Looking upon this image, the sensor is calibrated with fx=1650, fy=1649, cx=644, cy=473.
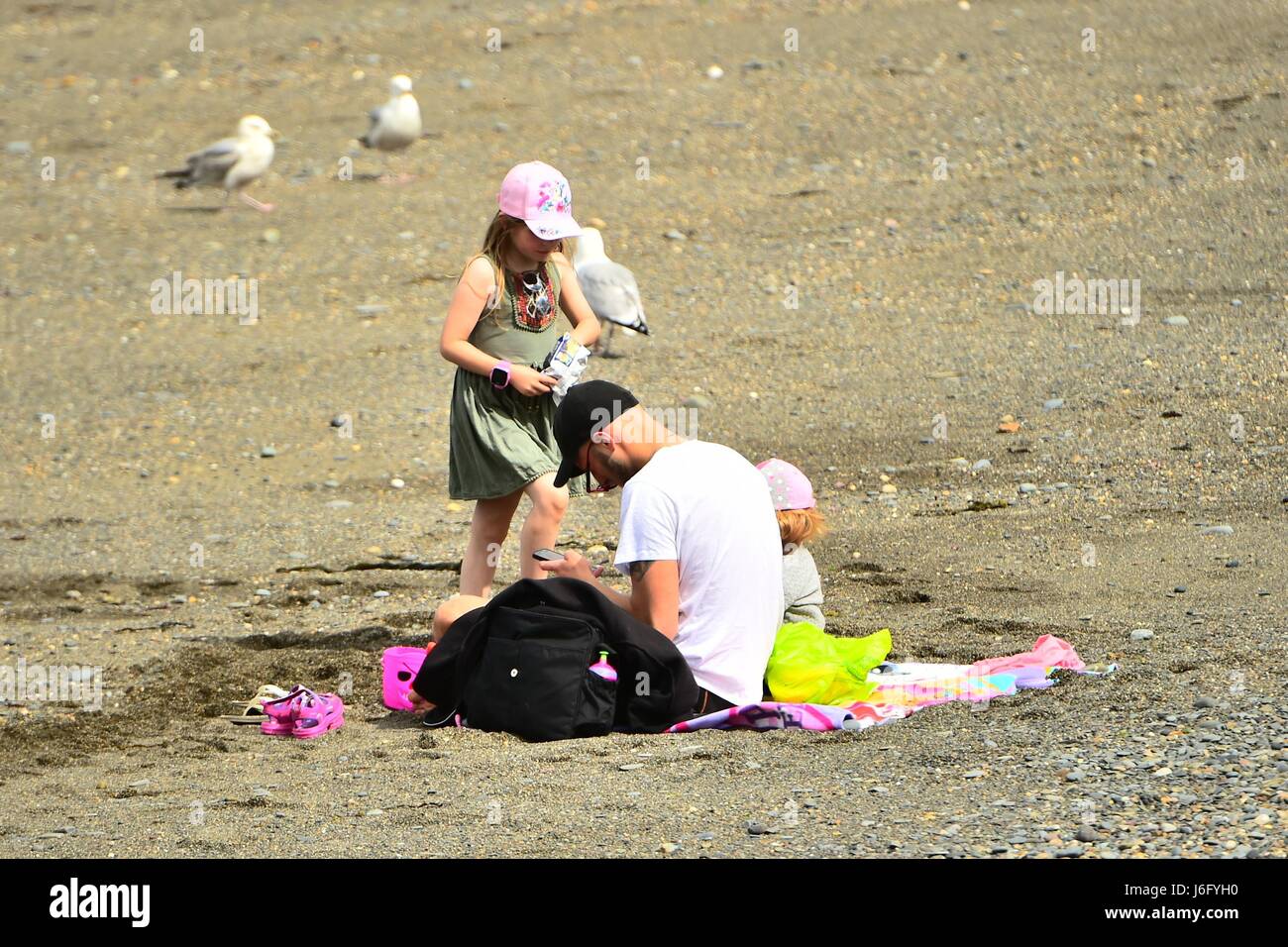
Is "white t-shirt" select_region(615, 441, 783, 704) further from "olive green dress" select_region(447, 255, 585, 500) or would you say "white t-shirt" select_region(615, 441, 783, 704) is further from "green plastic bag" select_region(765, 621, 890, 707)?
"olive green dress" select_region(447, 255, 585, 500)

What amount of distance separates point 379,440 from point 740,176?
184 inches

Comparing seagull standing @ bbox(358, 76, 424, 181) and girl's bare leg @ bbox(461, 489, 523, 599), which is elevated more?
seagull standing @ bbox(358, 76, 424, 181)

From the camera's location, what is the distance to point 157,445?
955 cm

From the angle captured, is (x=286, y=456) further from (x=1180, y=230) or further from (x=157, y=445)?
(x=1180, y=230)

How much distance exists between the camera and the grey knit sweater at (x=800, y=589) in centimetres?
545

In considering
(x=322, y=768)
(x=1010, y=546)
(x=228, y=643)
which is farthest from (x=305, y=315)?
→ (x=322, y=768)

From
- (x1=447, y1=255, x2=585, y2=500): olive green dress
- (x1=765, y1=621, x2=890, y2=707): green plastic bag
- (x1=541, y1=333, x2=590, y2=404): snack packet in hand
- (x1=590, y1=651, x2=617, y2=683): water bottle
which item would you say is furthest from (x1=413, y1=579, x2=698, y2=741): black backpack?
(x1=541, y1=333, x2=590, y2=404): snack packet in hand

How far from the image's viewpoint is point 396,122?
13.4 metres

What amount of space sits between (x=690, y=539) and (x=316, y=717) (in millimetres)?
1426

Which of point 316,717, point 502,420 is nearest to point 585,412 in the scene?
point 502,420

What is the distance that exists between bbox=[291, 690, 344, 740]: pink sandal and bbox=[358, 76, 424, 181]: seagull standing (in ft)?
28.3

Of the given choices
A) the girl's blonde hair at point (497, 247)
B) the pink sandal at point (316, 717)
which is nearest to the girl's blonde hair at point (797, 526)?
the girl's blonde hair at point (497, 247)

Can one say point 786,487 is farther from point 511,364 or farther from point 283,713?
point 283,713

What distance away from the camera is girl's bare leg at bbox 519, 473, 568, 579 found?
555 cm
